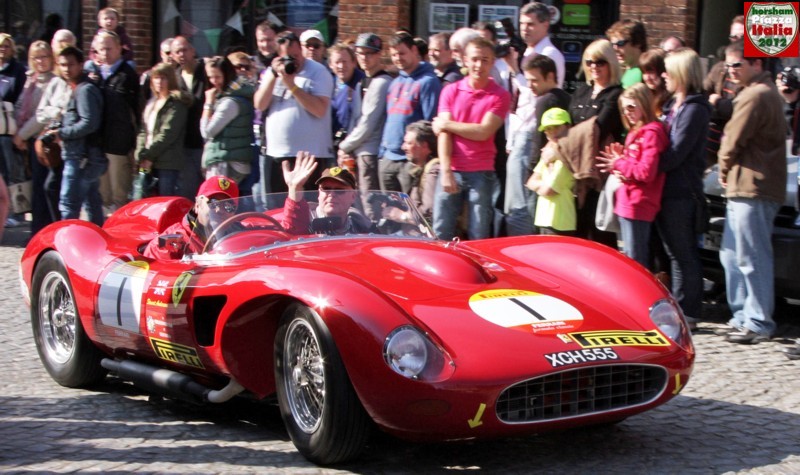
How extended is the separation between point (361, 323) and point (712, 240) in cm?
457

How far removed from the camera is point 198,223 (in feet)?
19.3

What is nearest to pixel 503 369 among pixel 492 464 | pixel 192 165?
pixel 492 464

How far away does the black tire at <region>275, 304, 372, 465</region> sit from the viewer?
14.9 ft

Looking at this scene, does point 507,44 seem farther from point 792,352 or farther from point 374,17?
point 792,352

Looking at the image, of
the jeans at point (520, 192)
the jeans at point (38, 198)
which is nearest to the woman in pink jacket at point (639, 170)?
the jeans at point (520, 192)

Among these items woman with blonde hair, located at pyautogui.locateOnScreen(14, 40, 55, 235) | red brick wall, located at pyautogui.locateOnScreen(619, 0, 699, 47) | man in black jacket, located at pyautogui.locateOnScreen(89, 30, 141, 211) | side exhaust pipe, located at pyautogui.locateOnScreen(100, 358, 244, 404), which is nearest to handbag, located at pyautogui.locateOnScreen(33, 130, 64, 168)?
man in black jacket, located at pyautogui.locateOnScreen(89, 30, 141, 211)

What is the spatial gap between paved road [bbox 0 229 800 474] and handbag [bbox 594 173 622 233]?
1.78m

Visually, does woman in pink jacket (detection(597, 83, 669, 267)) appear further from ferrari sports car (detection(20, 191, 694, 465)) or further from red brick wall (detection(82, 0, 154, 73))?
red brick wall (detection(82, 0, 154, 73))

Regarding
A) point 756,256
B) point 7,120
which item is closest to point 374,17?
point 7,120

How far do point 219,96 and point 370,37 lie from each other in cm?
147

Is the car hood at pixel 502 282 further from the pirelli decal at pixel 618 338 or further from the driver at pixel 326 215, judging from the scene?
the driver at pixel 326 215

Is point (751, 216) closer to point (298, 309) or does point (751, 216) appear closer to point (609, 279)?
point (609, 279)

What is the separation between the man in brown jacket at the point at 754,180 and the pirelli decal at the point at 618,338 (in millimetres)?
2776

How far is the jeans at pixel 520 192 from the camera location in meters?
8.73
